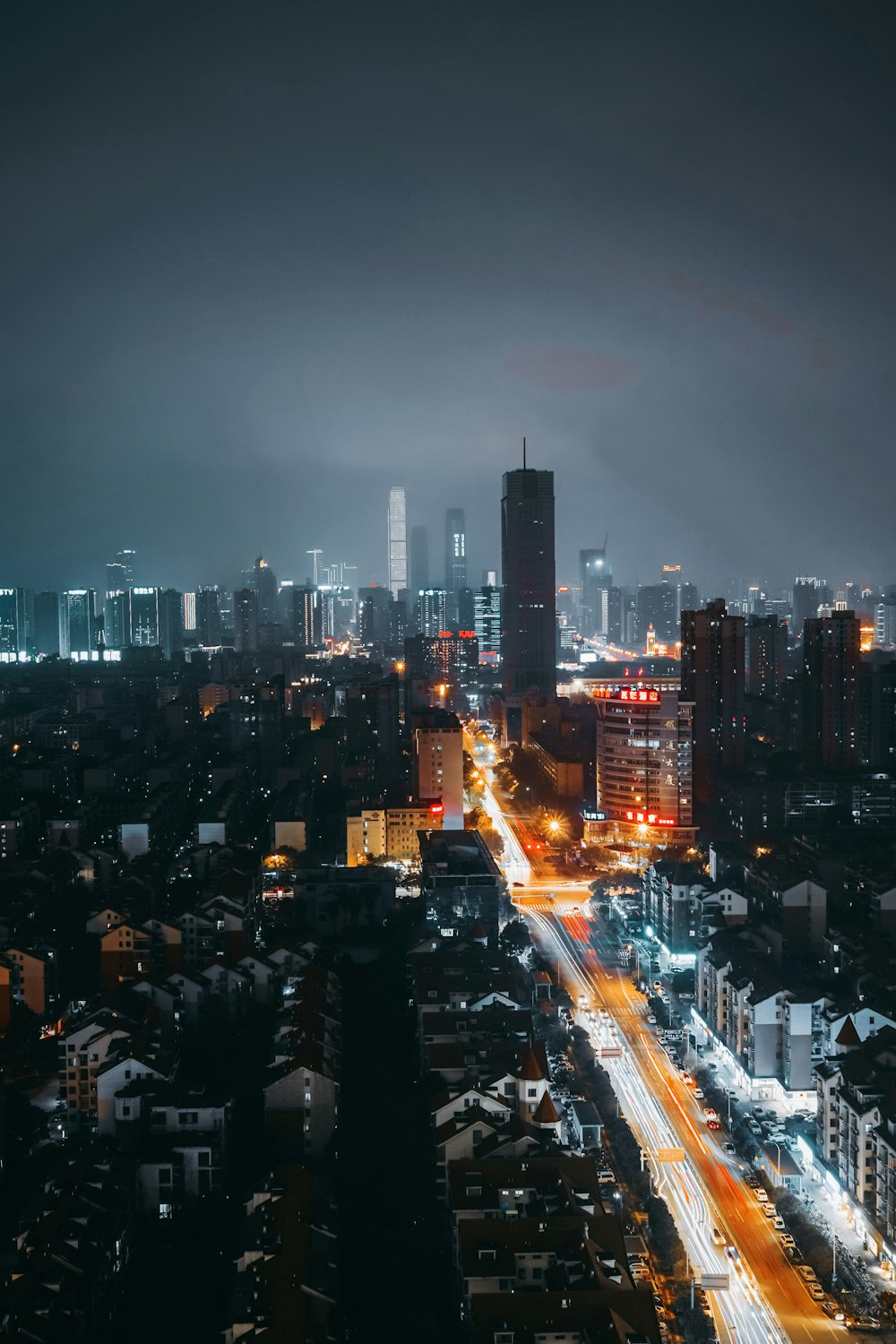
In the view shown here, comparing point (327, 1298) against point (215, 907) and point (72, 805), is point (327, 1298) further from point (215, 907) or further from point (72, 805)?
point (72, 805)

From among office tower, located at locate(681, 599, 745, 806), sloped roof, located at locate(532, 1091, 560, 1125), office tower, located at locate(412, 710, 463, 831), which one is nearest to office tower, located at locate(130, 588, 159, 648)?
office tower, located at locate(681, 599, 745, 806)

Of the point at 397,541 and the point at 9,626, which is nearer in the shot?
the point at 9,626

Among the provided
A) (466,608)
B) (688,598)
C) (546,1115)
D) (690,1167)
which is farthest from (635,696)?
(466,608)

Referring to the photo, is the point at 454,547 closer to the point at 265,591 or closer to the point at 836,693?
the point at 265,591

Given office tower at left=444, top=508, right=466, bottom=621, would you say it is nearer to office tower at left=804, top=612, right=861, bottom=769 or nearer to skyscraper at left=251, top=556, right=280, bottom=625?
skyscraper at left=251, top=556, right=280, bottom=625

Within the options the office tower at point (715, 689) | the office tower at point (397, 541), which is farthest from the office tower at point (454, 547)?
the office tower at point (715, 689)
